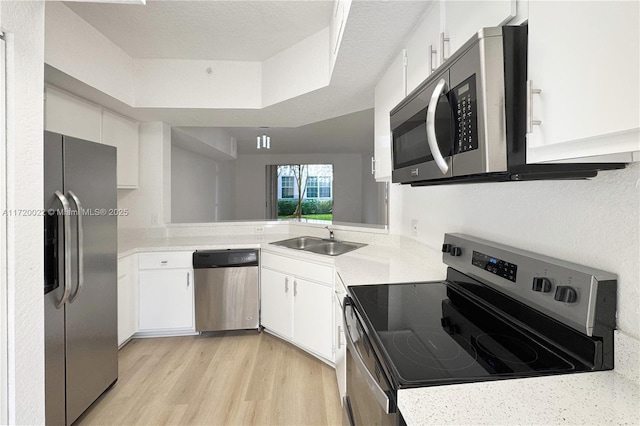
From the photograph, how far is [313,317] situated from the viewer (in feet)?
7.72

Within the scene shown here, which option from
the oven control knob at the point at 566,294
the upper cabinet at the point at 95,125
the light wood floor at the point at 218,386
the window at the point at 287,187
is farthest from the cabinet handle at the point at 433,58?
the window at the point at 287,187

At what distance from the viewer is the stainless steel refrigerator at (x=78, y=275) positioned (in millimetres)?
1534

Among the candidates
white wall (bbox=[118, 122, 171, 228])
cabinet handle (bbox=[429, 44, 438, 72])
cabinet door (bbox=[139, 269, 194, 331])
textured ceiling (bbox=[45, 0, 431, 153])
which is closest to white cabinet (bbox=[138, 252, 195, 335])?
cabinet door (bbox=[139, 269, 194, 331])

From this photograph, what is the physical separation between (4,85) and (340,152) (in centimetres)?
634

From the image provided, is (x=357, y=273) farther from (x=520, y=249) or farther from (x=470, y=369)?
(x=470, y=369)

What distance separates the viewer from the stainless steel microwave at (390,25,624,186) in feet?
2.24

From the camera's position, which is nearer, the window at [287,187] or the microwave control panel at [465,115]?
the microwave control panel at [465,115]

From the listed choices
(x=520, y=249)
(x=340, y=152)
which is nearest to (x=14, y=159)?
(x=520, y=249)

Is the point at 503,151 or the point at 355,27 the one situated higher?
the point at 355,27

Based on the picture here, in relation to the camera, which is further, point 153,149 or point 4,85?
point 153,149

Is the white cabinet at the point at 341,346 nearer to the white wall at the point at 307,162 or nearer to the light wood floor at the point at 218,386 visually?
the light wood floor at the point at 218,386

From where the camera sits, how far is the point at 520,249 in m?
1.07

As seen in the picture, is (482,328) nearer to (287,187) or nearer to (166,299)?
(166,299)

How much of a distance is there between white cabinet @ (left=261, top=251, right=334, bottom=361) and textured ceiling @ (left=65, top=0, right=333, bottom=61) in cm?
165
